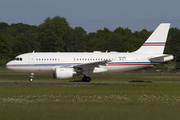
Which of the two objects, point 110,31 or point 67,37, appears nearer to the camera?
point 67,37

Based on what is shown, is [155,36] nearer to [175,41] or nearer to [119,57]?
[119,57]

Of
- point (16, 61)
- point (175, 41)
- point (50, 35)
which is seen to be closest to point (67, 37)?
point (50, 35)

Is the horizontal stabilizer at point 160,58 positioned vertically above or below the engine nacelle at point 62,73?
above

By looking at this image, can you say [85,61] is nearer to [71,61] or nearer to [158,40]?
[71,61]

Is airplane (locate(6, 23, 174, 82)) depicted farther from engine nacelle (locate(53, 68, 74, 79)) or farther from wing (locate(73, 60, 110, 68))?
engine nacelle (locate(53, 68, 74, 79))

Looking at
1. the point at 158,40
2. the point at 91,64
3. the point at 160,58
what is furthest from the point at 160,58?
the point at 91,64

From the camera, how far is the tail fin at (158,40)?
110 ft

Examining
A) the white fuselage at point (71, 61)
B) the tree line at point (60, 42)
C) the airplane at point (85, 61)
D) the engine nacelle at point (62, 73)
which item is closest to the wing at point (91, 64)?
the airplane at point (85, 61)

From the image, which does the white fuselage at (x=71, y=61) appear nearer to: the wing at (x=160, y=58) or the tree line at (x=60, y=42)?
the wing at (x=160, y=58)

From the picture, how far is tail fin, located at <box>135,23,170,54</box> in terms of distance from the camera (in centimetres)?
3356

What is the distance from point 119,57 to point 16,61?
36.8 ft

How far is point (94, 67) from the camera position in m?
32.1

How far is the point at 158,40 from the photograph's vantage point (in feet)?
111

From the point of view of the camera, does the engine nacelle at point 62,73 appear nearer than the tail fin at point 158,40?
Yes
